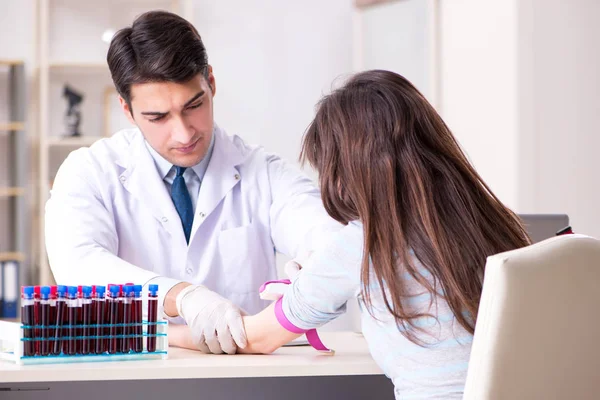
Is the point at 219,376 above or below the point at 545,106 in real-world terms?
below

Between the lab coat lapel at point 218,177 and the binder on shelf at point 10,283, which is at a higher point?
the lab coat lapel at point 218,177

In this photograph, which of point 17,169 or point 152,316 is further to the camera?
point 17,169

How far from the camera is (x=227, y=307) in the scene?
1.32 metres

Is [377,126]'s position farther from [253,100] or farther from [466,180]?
[253,100]

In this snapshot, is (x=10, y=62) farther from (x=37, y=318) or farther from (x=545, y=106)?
(x=37, y=318)

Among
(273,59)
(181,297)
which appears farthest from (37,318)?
(273,59)

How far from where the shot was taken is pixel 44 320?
1.16 meters

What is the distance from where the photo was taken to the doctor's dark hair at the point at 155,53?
1661 millimetres

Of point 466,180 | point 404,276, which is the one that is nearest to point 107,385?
point 404,276

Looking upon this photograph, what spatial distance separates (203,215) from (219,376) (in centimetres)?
67

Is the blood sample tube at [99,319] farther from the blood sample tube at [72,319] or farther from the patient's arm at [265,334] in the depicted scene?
the patient's arm at [265,334]

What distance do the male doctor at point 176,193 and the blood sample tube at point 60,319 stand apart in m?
0.37

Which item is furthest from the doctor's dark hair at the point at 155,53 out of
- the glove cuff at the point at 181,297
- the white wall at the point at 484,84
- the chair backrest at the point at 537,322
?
the white wall at the point at 484,84

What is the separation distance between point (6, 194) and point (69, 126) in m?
0.42
